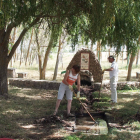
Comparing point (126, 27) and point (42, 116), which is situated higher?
point (126, 27)

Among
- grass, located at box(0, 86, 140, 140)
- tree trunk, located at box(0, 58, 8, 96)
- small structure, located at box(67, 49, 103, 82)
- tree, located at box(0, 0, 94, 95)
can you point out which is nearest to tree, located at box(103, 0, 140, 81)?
tree, located at box(0, 0, 94, 95)

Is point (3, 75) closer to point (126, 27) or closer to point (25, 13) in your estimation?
point (25, 13)

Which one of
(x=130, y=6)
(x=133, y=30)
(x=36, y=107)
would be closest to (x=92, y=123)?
(x=36, y=107)

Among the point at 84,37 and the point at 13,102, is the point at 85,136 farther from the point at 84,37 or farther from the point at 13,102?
the point at 84,37

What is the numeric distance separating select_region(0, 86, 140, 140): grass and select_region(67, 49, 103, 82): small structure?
2459 millimetres

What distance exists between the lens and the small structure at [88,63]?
36.7ft

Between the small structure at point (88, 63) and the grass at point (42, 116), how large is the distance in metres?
2.46

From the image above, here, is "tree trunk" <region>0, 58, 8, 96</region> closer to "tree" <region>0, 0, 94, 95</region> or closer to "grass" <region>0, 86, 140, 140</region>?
"tree" <region>0, 0, 94, 95</region>

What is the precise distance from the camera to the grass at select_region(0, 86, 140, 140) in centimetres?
452

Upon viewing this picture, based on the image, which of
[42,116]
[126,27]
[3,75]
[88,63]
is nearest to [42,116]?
[42,116]

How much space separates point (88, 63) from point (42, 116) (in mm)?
5614

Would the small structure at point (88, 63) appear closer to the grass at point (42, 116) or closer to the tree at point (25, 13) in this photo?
the grass at point (42, 116)

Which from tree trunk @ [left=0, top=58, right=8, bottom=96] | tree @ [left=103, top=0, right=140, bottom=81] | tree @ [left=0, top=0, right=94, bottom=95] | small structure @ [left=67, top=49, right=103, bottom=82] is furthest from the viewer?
small structure @ [left=67, top=49, right=103, bottom=82]

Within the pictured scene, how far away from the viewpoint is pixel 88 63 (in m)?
11.2
